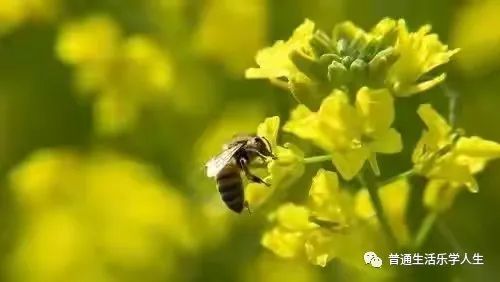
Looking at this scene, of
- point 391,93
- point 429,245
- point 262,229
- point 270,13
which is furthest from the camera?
point 270,13

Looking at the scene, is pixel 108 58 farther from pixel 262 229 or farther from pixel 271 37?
pixel 262 229

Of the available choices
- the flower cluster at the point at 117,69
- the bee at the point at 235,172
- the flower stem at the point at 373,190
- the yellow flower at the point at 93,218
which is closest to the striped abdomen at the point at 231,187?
the bee at the point at 235,172

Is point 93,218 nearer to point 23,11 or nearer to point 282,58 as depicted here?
point 23,11

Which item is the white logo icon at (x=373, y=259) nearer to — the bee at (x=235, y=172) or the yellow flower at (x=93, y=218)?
the bee at (x=235, y=172)

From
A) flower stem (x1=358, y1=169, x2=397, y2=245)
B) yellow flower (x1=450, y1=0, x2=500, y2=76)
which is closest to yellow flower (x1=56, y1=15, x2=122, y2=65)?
yellow flower (x1=450, y1=0, x2=500, y2=76)

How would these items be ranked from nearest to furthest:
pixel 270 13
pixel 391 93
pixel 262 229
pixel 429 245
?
pixel 391 93, pixel 429 245, pixel 262 229, pixel 270 13

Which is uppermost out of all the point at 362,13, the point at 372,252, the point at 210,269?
the point at 362,13

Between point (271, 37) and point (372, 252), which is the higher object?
point (271, 37)

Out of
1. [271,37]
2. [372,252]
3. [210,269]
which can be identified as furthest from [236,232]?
[372,252]
